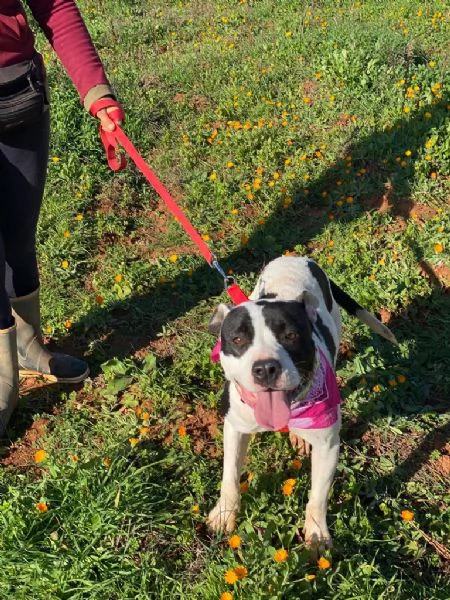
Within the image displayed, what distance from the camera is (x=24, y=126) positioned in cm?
283

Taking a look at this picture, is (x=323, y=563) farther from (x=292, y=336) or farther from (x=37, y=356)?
(x=37, y=356)

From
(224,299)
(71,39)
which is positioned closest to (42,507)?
(224,299)

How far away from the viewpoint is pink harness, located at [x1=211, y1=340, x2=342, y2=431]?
231 cm

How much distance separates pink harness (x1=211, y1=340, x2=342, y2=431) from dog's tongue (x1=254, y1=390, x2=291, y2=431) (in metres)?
0.07

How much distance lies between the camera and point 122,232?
191 inches

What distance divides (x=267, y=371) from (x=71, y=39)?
1903 millimetres

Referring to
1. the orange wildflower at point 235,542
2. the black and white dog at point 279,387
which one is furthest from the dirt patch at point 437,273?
the orange wildflower at point 235,542

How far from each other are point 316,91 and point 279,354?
14.7 feet

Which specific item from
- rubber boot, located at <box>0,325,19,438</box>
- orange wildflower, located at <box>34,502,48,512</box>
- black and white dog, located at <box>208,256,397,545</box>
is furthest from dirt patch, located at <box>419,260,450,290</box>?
orange wildflower, located at <box>34,502,48,512</box>

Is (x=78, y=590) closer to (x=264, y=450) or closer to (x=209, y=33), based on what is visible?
(x=264, y=450)

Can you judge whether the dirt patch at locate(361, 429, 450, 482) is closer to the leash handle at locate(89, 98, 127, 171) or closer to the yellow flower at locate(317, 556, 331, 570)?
the yellow flower at locate(317, 556, 331, 570)

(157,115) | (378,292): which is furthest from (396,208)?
(157,115)

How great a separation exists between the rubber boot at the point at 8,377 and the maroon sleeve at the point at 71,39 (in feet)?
4.37

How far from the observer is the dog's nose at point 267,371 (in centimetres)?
210
